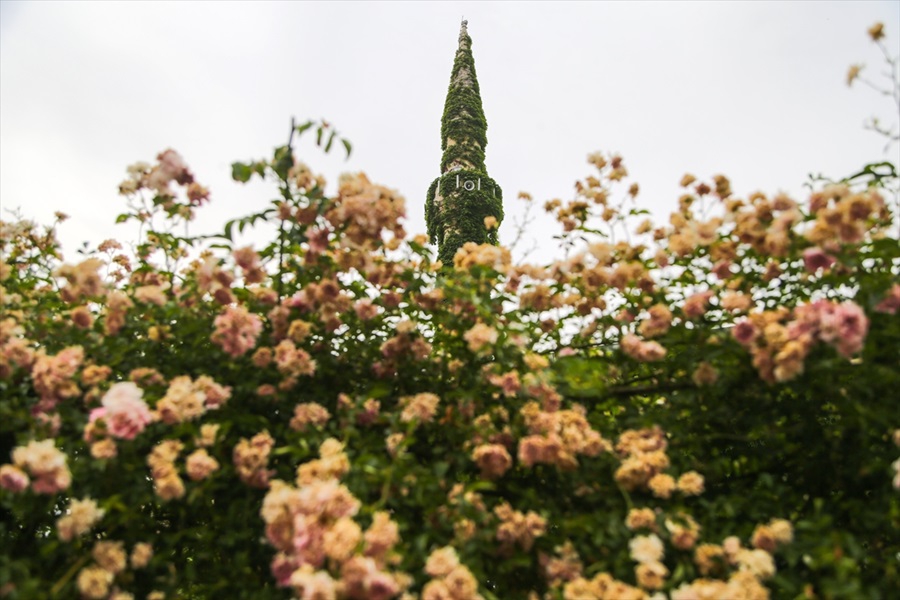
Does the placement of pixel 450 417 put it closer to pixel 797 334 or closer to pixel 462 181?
pixel 797 334

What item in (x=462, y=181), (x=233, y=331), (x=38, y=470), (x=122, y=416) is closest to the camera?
(x=38, y=470)

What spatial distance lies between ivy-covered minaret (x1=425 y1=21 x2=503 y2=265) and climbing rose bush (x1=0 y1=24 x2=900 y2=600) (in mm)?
9283

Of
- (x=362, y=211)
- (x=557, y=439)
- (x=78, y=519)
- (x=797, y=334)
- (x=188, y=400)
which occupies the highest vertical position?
(x=362, y=211)

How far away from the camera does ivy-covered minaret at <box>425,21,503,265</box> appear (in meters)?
12.3

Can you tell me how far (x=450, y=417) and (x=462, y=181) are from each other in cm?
1103

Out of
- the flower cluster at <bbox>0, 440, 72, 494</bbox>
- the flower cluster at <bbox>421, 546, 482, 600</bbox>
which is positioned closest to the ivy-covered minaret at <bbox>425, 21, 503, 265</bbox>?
the flower cluster at <bbox>0, 440, 72, 494</bbox>

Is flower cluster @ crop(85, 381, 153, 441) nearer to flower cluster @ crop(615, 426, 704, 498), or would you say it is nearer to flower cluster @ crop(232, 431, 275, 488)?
flower cluster @ crop(232, 431, 275, 488)

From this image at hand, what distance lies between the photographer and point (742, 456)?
239cm

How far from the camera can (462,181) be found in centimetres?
1269

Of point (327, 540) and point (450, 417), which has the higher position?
point (450, 417)

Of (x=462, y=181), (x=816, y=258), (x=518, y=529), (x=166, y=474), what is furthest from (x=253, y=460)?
(x=462, y=181)

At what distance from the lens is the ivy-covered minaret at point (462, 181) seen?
12281mm

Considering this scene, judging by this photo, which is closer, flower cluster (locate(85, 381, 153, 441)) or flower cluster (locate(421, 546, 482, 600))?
flower cluster (locate(421, 546, 482, 600))

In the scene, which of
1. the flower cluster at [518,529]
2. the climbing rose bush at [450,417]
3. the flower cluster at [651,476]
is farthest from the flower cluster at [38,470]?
the flower cluster at [651,476]
